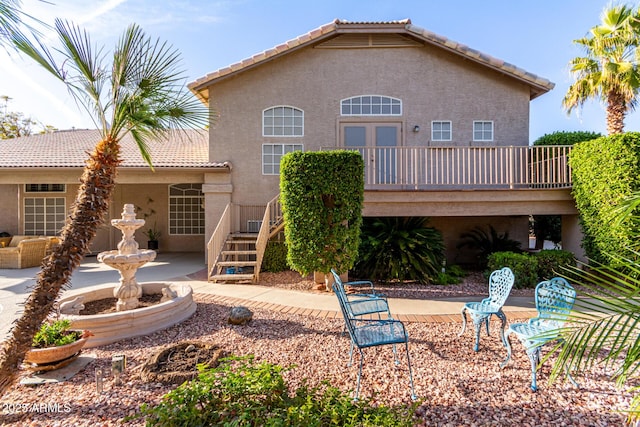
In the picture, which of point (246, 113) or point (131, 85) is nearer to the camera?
point (131, 85)

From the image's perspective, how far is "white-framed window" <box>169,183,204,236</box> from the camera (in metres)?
13.7

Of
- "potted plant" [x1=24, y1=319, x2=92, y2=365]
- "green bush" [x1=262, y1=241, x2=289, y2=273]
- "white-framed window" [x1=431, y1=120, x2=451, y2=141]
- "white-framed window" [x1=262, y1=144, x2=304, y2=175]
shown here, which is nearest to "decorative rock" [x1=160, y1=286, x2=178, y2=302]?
"potted plant" [x1=24, y1=319, x2=92, y2=365]

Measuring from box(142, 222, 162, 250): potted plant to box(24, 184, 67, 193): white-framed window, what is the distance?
3.97 meters

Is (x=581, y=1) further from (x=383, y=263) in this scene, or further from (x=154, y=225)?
(x=154, y=225)

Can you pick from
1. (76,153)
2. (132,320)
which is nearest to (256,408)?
(132,320)

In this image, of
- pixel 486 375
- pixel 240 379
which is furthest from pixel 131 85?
pixel 486 375

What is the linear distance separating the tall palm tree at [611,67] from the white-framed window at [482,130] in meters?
2.49

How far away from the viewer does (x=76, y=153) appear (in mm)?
11945

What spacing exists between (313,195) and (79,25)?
192 inches

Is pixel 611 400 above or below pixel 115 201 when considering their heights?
below

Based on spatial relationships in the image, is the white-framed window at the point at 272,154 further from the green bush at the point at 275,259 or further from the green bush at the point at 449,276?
the green bush at the point at 449,276

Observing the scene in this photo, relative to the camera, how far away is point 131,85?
11.6 feet

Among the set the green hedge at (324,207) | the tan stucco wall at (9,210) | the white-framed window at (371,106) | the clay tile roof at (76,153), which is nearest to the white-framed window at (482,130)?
the white-framed window at (371,106)

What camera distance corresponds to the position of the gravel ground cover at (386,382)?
2.97 m
